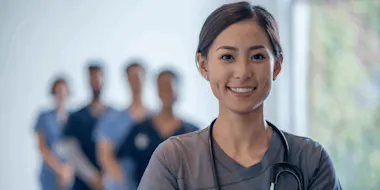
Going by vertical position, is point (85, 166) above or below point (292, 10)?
below

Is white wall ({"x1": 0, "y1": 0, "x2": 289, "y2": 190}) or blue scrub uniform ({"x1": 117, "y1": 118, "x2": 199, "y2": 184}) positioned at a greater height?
white wall ({"x1": 0, "y1": 0, "x2": 289, "y2": 190})

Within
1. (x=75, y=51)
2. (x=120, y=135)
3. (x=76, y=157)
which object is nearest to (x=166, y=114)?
(x=120, y=135)

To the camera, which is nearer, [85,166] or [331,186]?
[331,186]

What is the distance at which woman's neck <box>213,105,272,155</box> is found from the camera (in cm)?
97

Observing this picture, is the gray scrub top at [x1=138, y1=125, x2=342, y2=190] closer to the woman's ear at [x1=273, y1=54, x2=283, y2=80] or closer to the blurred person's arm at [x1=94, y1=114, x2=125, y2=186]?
the woman's ear at [x1=273, y1=54, x2=283, y2=80]

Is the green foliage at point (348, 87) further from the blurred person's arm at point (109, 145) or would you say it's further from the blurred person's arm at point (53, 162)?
the blurred person's arm at point (53, 162)

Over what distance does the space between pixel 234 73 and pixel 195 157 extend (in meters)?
0.13

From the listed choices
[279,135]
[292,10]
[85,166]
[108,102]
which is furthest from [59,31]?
[279,135]

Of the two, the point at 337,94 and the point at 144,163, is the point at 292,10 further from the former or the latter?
the point at 144,163

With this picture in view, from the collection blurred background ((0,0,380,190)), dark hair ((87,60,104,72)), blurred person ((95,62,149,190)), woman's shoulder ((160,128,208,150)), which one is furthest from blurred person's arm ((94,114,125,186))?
woman's shoulder ((160,128,208,150))

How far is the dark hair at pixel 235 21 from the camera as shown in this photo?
94 cm

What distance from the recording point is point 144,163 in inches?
117

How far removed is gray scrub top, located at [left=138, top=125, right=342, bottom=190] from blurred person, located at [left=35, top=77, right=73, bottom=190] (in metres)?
2.50

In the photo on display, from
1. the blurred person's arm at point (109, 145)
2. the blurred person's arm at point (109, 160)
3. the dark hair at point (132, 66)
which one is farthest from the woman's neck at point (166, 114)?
the dark hair at point (132, 66)
